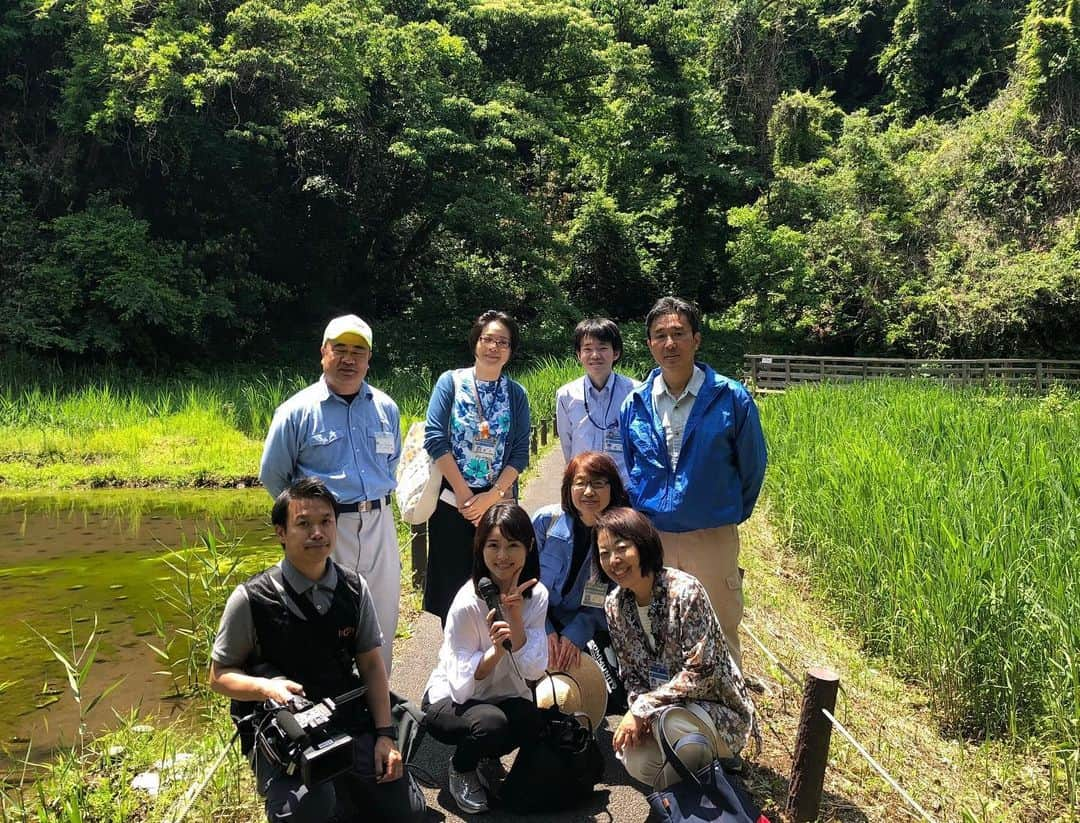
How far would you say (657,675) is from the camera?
7.47 ft

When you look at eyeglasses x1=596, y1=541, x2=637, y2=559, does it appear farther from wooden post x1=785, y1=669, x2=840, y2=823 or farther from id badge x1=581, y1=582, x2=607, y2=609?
wooden post x1=785, y1=669, x2=840, y2=823

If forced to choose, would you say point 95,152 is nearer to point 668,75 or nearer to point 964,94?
point 668,75

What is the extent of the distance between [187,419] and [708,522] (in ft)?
29.8

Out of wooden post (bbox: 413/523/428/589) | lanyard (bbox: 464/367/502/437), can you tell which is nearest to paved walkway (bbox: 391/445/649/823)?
wooden post (bbox: 413/523/428/589)

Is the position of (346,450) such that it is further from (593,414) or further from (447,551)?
(593,414)

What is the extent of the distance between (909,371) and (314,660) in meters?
15.8

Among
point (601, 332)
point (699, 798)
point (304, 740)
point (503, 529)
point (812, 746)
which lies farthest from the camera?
point (601, 332)

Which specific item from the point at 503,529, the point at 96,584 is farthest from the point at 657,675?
the point at 96,584

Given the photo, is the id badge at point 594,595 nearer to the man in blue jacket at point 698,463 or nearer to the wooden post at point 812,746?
the man in blue jacket at point 698,463

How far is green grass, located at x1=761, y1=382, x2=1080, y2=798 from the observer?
277 centimetres

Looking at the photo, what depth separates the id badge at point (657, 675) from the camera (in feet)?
7.41

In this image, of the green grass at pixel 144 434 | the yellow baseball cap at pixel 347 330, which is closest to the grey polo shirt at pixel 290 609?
the yellow baseball cap at pixel 347 330

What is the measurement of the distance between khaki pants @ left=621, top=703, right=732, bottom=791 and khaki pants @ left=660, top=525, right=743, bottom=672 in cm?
58

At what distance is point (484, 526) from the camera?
8.11 ft
